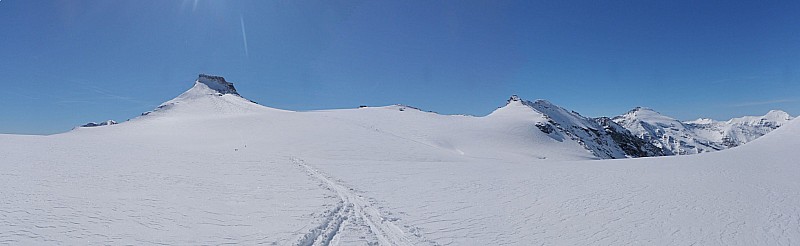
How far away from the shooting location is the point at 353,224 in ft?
31.2

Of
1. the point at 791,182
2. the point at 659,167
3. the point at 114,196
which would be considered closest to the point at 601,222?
the point at 791,182

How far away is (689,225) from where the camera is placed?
898 cm

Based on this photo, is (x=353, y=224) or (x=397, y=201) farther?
(x=397, y=201)

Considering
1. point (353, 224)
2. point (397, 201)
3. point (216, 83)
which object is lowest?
point (353, 224)

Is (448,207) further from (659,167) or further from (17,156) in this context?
(17,156)

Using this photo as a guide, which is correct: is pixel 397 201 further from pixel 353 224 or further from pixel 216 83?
pixel 216 83

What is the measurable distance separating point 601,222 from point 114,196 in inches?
603

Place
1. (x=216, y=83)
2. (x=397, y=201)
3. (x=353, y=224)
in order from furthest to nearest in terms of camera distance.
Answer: (x=216, y=83) → (x=397, y=201) → (x=353, y=224)

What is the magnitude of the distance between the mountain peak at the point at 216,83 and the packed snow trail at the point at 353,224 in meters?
173

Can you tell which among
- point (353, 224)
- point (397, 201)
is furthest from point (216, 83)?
point (353, 224)

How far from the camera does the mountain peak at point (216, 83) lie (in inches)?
6511

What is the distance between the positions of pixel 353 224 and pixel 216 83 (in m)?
188

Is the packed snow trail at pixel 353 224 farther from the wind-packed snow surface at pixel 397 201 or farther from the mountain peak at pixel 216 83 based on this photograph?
the mountain peak at pixel 216 83

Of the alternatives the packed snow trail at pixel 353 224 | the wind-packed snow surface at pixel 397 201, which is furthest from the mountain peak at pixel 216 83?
the packed snow trail at pixel 353 224
